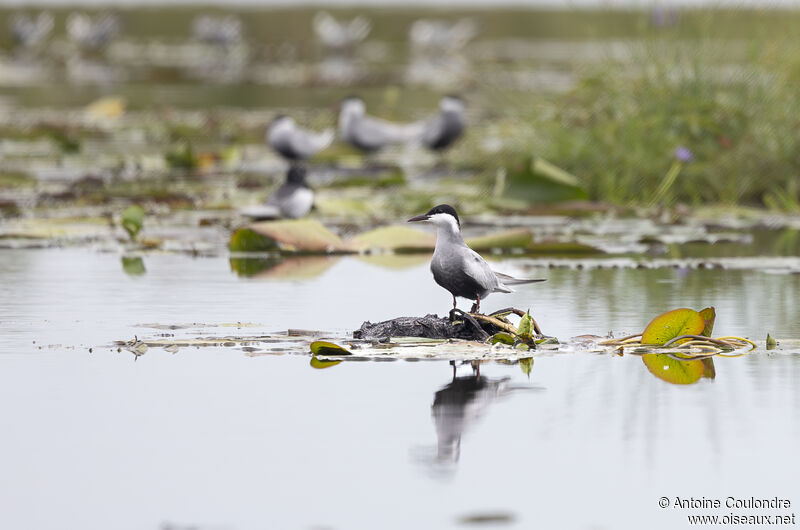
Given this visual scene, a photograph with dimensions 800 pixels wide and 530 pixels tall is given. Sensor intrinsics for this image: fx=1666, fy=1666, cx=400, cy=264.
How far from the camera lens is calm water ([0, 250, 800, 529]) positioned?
4121mm

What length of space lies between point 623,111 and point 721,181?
33.8 inches

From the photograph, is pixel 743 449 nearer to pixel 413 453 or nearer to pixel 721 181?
pixel 413 453

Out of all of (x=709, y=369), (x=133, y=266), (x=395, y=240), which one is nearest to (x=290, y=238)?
(x=395, y=240)

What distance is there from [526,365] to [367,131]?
443 inches

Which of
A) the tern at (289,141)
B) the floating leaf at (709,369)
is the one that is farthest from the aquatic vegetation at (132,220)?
the tern at (289,141)

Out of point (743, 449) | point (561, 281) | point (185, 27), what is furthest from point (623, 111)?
point (185, 27)

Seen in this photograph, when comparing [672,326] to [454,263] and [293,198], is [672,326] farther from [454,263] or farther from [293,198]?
[293,198]

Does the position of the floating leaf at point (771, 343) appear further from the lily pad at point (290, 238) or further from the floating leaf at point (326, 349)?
the lily pad at point (290, 238)

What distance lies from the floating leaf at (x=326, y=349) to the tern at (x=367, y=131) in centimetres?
1092

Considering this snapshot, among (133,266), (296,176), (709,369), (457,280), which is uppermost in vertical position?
(296,176)

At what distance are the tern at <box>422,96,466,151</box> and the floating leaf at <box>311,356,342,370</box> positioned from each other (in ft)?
34.5

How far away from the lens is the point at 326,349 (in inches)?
241

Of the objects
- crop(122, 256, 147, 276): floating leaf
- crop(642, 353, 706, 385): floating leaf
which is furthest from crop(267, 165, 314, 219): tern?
crop(642, 353, 706, 385): floating leaf

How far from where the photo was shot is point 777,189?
38.3 ft
